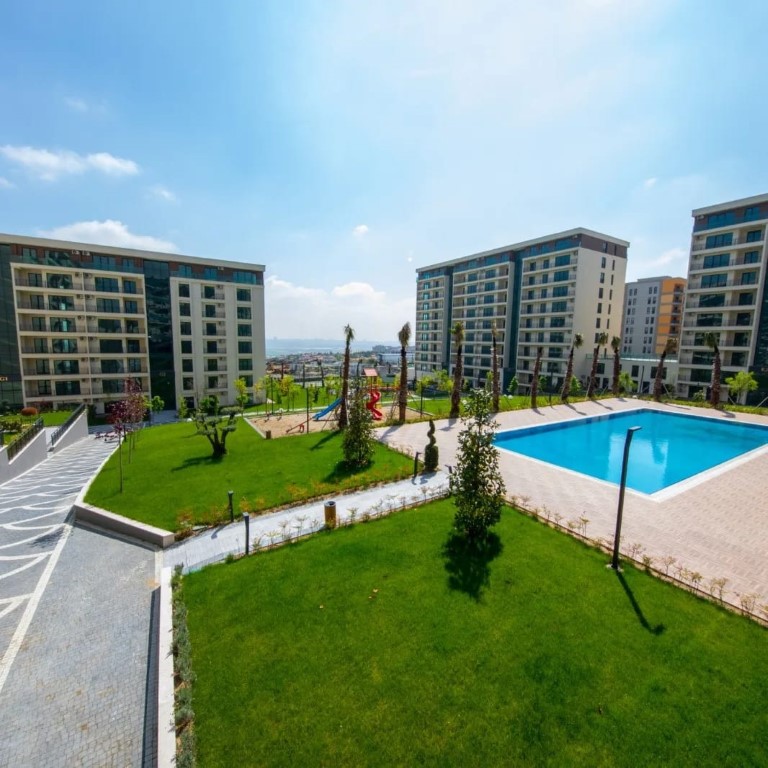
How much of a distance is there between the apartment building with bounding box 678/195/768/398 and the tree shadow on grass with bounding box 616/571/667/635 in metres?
47.4

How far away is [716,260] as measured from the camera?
45.2m

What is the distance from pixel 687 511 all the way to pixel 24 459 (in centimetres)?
3335

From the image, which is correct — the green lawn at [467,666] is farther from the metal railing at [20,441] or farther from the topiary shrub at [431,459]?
the metal railing at [20,441]

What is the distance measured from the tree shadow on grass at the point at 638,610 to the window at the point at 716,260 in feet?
172

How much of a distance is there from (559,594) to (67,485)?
72.7 ft

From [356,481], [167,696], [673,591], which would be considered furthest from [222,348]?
[673,591]

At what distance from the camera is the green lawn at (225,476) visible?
1444 cm

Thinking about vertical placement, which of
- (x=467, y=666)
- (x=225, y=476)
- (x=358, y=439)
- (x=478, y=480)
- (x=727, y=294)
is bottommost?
(x=225, y=476)

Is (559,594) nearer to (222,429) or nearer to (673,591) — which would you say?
(673,591)

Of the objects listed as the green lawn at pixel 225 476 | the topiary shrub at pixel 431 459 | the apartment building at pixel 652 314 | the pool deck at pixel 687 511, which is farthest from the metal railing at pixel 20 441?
the apartment building at pixel 652 314

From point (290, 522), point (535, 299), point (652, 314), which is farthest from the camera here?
point (652, 314)

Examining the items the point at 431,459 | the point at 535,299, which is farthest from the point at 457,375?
the point at 535,299

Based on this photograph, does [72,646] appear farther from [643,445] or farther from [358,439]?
[643,445]

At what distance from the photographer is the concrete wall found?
1981 centimetres
